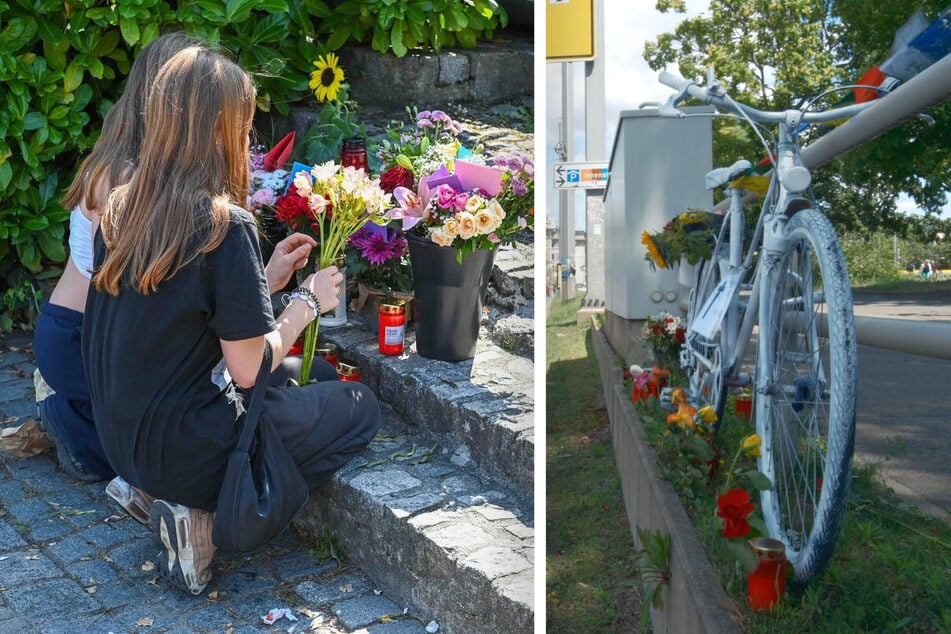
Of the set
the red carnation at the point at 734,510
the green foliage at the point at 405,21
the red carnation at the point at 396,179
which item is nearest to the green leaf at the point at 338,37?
the green foliage at the point at 405,21

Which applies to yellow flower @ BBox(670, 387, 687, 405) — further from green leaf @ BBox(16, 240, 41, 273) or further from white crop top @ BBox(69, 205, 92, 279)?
green leaf @ BBox(16, 240, 41, 273)

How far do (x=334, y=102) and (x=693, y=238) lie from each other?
3.32 m

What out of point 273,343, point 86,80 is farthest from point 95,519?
point 86,80

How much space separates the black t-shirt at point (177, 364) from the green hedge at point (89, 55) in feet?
4.78

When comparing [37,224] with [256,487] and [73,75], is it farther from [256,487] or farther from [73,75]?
[256,487]

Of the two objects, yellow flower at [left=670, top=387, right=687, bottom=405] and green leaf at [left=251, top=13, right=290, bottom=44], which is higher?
green leaf at [left=251, top=13, right=290, bottom=44]

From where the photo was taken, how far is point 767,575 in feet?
3.28

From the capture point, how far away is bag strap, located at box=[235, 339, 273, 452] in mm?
2211

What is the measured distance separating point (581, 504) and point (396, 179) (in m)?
1.89

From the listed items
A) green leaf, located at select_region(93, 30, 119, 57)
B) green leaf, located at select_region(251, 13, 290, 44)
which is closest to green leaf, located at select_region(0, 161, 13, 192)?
green leaf, located at select_region(93, 30, 119, 57)

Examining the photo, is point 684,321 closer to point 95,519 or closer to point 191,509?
point 191,509

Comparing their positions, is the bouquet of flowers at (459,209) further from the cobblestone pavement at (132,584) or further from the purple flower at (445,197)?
the cobblestone pavement at (132,584)

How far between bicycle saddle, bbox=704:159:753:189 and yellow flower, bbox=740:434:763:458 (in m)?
Result: 0.30

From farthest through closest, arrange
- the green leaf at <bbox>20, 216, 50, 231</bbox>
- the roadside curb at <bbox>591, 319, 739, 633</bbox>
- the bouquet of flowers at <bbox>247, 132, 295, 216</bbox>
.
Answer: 1. the green leaf at <bbox>20, 216, 50, 231</bbox>
2. the bouquet of flowers at <bbox>247, 132, 295, 216</bbox>
3. the roadside curb at <bbox>591, 319, 739, 633</bbox>
